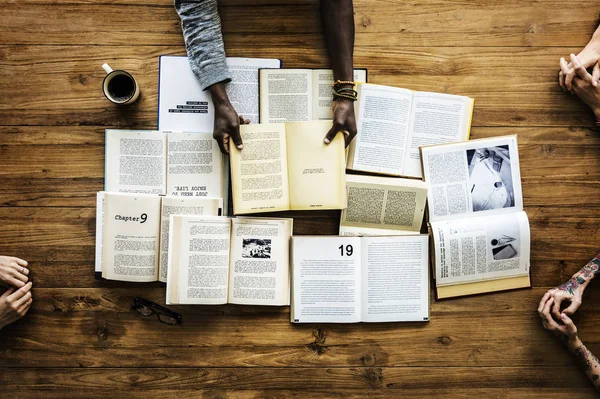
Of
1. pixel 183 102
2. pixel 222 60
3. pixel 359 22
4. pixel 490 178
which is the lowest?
pixel 490 178

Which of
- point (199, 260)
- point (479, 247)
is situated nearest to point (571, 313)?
point (479, 247)

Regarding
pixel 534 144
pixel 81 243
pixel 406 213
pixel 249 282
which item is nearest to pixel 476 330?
pixel 406 213

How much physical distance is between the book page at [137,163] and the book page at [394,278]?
2.12 ft

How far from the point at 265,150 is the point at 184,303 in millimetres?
501

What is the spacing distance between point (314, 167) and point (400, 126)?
0.97 ft

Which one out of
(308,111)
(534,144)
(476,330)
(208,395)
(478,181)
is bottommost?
(208,395)

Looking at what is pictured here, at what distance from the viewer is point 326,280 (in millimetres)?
1342

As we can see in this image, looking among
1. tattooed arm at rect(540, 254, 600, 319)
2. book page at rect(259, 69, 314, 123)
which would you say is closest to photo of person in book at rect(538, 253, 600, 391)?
tattooed arm at rect(540, 254, 600, 319)

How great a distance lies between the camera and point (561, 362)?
4.51 ft

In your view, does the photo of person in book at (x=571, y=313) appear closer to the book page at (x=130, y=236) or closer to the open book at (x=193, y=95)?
the open book at (x=193, y=95)

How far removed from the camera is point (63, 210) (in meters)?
1.36

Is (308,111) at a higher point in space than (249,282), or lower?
higher

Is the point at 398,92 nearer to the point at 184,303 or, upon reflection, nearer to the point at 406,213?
the point at 406,213

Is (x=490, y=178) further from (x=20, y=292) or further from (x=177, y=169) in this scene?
(x=20, y=292)
